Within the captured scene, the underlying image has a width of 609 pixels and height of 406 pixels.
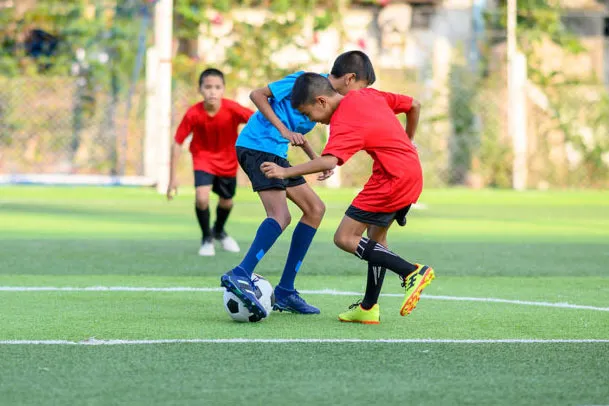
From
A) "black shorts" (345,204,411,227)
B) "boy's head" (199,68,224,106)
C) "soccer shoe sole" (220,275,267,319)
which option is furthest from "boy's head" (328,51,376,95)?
"boy's head" (199,68,224,106)

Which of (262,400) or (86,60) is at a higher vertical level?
(86,60)

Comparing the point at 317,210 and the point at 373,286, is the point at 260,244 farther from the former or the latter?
the point at 373,286

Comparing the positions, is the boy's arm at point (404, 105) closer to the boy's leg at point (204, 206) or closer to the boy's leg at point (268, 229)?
the boy's leg at point (268, 229)

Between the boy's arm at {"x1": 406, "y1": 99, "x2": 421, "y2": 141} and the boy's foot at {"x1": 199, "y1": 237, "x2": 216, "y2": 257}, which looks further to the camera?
the boy's foot at {"x1": 199, "y1": 237, "x2": 216, "y2": 257}

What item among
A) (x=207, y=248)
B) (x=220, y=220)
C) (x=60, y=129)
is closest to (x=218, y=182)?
(x=220, y=220)

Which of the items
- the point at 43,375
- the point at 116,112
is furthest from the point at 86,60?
the point at 43,375

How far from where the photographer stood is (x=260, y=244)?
7.42 metres

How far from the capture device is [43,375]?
5238mm

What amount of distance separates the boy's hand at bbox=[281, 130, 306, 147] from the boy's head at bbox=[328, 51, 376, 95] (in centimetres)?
35

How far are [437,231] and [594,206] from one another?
19.0 feet

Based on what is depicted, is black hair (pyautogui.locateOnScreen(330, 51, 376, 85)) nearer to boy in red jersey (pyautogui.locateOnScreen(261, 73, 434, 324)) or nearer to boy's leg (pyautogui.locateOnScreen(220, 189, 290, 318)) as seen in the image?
boy in red jersey (pyautogui.locateOnScreen(261, 73, 434, 324))

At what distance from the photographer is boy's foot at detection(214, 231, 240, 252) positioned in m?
11.6

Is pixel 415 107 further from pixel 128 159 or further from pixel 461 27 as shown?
pixel 461 27

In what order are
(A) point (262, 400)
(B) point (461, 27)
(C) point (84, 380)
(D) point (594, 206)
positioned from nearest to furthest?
(A) point (262, 400) < (C) point (84, 380) < (D) point (594, 206) < (B) point (461, 27)
